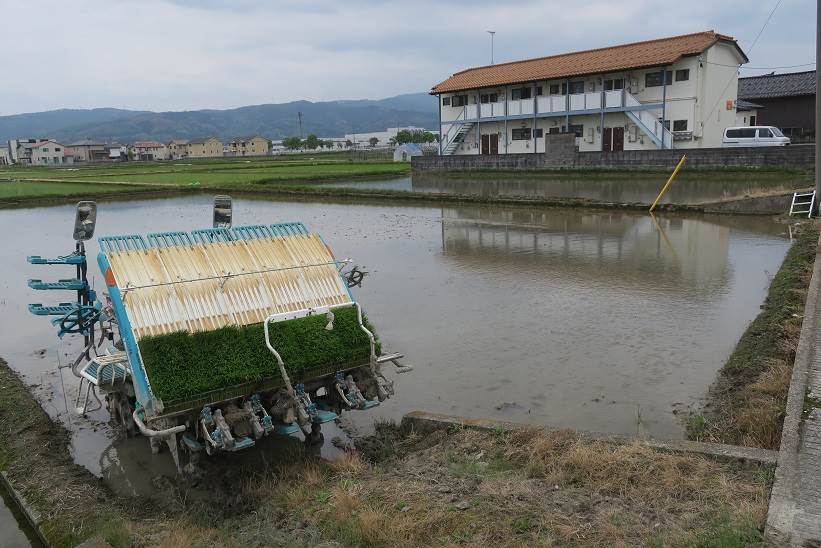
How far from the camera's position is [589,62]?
117 feet

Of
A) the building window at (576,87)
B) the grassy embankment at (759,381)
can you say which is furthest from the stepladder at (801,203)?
the building window at (576,87)

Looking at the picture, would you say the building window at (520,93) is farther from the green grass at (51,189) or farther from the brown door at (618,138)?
the green grass at (51,189)

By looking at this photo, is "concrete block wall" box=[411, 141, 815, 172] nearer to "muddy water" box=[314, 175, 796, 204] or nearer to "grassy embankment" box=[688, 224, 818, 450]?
"muddy water" box=[314, 175, 796, 204]

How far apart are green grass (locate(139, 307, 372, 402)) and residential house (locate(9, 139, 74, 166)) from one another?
109 meters

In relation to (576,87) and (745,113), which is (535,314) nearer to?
(576,87)

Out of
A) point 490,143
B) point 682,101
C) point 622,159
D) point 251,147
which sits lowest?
point 622,159

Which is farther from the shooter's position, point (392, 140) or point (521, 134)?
point (392, 140)

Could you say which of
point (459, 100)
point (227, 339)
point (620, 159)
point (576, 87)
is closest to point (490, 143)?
point (459, 100)

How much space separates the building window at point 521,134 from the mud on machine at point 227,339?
33.3 m

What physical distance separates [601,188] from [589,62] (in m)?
11.9

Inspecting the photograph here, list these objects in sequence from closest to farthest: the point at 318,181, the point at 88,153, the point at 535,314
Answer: the point at 535,314 < the point at 318,181 < the point at 88,153

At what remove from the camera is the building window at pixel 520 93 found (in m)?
38.0

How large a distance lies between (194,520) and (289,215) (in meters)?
19.8

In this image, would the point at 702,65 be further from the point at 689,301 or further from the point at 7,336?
the point at 7,336
